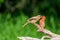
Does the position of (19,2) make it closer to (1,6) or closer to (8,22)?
(1,6)

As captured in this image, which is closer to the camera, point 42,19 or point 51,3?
point 42,19

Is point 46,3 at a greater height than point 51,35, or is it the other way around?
point 46,3

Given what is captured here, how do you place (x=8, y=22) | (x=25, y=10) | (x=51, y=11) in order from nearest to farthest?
1. (x=8, y=22)
2. (x=51, y=11)
3. (x=25, y=10)

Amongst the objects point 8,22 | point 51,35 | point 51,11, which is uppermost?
point 51,11

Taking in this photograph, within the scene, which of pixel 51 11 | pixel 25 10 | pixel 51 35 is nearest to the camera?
pixel 51 35

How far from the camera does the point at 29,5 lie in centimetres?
382

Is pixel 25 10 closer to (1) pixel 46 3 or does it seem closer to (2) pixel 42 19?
(1) pixel 46 3

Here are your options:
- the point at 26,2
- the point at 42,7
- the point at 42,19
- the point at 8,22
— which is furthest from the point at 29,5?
the point at 42,19

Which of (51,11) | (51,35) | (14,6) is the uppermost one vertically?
(14,6)

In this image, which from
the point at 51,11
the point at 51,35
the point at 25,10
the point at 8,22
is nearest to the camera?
the point at 51,35

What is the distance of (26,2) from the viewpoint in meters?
3.88

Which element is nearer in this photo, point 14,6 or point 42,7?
point 42,7

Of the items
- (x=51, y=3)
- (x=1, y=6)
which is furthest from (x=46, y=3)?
(x=1, y=6)

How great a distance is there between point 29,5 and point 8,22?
3.28 feet
